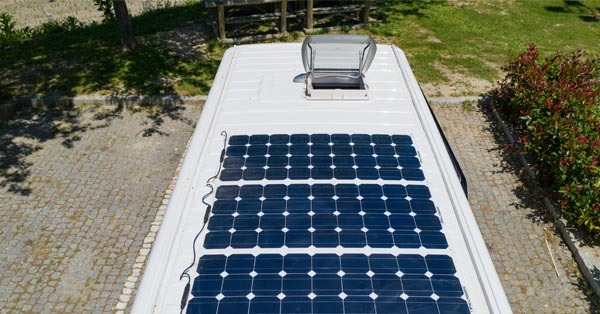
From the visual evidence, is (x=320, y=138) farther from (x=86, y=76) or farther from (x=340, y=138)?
(x=86, y=76)

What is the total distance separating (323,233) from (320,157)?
1.54 metres

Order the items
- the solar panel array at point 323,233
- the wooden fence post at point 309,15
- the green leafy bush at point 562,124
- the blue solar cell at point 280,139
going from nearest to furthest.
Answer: the solar panel array at point 323,233, the blue solar cell at point 280,139, the green leafy bush at point 562,124, the wooden fence post at point 309,15

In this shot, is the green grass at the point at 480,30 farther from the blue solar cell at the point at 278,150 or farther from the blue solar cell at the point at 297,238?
the blue solar cell at the point at 297,238

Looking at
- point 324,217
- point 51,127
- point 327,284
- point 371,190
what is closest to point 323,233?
point 324,217

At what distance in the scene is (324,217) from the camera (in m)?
6.07

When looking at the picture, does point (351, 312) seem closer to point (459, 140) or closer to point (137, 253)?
point (137, 253)

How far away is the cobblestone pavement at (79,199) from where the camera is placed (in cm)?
852

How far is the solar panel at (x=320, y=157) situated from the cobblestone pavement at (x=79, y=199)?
3608 mm

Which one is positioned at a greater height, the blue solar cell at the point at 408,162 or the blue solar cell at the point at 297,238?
the blue solar cell at the point at 408,162

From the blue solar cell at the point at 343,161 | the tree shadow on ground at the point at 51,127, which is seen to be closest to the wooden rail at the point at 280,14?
the tree shadow on ground at the point at 51,127

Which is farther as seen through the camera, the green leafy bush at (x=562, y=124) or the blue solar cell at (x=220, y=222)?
the green leafy bush at (x=562, y=124)

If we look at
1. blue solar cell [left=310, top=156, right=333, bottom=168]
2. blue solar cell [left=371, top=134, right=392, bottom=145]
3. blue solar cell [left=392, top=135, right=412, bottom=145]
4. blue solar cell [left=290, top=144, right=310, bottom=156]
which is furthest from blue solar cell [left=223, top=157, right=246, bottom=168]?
blue solar cell [left=392, top=135, right=412, bottom=145]

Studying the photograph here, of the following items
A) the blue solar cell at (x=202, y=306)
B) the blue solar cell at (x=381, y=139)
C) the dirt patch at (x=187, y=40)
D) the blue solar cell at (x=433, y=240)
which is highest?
the blue solar cell at (x=381, y=139)

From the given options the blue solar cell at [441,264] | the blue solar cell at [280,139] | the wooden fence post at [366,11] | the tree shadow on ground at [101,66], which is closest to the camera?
the blue solar cell at [441,264]
